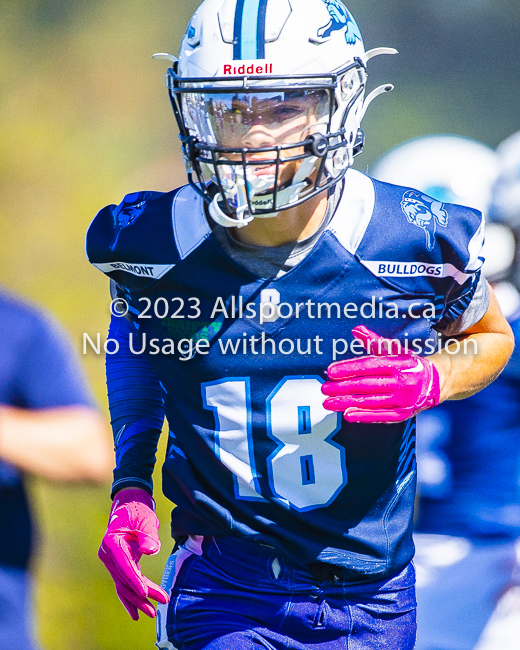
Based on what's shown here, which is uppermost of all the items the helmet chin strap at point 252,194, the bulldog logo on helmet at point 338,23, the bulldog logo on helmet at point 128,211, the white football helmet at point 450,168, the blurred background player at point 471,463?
the bulldog logo on helmet at point 338,23

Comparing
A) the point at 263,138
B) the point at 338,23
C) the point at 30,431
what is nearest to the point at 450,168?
the point at 338,23

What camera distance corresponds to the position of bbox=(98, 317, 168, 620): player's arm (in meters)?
1.54

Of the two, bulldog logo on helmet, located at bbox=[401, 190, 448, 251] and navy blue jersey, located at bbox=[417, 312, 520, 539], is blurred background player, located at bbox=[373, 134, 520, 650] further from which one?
bulldog logo on helmet, located at bbox=[401, 190, 448, 251]

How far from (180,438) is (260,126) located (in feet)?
2.02

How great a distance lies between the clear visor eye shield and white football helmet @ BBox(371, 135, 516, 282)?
64cm

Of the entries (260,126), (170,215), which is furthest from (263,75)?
(170,215)

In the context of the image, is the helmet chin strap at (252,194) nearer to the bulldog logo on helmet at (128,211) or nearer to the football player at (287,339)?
the football player at (287,339)

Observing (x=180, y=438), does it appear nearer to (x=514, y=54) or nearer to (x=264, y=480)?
(x=264, y=480)

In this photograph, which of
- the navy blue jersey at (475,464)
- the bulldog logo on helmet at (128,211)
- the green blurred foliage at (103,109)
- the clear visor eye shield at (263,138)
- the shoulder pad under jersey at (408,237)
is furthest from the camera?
the navy blue jersey at (475,464)

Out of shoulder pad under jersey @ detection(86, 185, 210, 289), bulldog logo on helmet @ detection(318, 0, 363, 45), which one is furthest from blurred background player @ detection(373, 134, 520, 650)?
shoulder pad under jersey @ detection(86, 185, 210, 289)

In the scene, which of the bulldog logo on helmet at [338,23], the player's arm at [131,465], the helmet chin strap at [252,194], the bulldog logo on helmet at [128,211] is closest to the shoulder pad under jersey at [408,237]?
the helmet chin strap at [252,194]

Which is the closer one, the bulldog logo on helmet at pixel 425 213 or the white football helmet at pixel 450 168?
the bulldog logo on helmet at pixel 425 213

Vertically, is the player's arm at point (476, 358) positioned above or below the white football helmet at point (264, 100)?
below

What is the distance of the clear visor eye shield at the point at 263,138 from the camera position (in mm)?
1346
